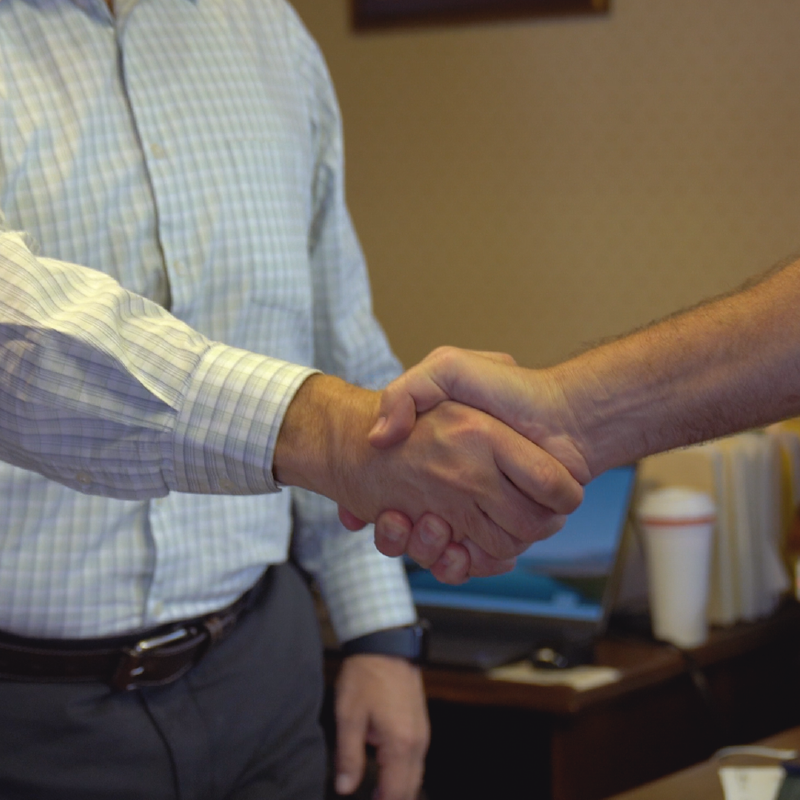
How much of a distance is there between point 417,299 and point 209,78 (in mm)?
1396

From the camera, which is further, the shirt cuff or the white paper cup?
the white paper cup

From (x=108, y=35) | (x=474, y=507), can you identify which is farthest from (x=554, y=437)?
(x=108, y=35)

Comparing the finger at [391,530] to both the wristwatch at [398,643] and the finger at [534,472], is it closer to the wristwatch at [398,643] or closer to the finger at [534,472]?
the finger at [534,472]

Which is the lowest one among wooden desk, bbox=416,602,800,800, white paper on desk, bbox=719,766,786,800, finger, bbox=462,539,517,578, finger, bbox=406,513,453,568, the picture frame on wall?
wooden desk, bbox=416,602,800,800

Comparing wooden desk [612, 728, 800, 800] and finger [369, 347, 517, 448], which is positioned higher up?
finger [369, 347, 517, 448]

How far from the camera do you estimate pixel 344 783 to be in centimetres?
130

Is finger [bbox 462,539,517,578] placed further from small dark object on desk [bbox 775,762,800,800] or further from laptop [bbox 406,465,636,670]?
laptop [bbox 406,465,636,670]

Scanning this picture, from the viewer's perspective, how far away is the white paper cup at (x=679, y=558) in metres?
1.90

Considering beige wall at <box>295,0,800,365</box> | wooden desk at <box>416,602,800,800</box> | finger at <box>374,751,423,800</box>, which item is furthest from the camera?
beige wall at <box>295,0,800,365</box>

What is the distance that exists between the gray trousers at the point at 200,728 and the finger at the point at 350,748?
49 millimetres

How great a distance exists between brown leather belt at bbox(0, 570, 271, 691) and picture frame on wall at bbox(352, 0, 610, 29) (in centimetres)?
175

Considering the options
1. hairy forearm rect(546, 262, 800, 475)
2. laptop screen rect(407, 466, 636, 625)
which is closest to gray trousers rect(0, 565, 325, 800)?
hairy forearm rect(546, 262, 800, 475)

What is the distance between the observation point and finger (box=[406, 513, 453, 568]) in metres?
1.11

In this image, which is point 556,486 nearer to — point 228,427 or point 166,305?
point 228,427
